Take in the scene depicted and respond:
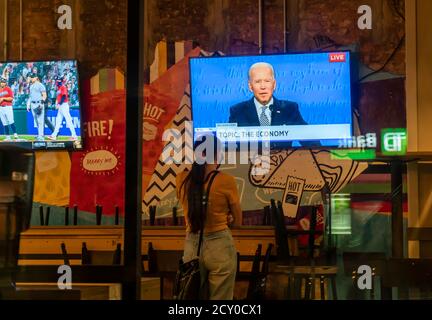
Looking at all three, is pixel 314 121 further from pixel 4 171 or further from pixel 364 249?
pixel 4 171

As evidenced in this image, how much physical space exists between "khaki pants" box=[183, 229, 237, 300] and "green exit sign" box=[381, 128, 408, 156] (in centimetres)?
102

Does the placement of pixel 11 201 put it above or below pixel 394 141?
below

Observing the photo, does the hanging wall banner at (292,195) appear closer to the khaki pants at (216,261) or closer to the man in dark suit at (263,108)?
the man in dark suit at (263,108)

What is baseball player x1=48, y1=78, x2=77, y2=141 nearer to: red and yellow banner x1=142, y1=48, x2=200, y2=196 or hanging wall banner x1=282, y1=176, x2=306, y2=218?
red and yellow banner x1=142, y1=48, x2=200, y2=196

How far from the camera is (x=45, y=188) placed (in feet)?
16.3

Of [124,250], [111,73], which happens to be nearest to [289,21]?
[111,73]

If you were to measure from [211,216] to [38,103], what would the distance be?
1.16 metres

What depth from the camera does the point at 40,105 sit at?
491 centimetres

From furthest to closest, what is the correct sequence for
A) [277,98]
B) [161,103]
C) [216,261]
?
[161,103]
[277,98]
[216,261]

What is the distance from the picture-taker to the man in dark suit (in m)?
4.94

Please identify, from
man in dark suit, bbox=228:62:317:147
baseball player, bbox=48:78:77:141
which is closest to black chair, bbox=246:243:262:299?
man in dark suit, bbox=228:62:317:147

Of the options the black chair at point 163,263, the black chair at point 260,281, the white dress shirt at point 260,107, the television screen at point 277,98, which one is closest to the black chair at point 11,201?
the black chair at point 163,263

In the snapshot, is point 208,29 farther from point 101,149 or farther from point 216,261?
point 216,261

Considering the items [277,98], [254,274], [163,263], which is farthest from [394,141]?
[163,263]
